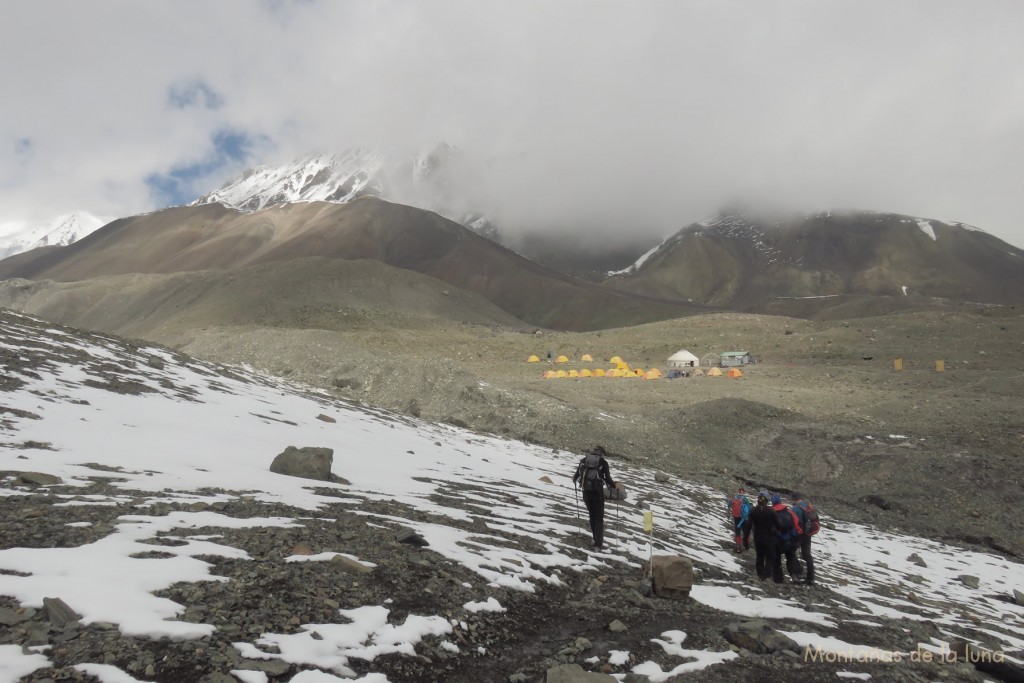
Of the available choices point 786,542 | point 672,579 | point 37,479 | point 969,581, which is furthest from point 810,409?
point 37,479

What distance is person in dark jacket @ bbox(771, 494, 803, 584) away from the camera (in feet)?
36.7

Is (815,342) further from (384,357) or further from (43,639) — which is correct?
(43,639)

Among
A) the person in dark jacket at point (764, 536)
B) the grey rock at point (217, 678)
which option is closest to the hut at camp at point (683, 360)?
the person in dark jacket at point (764, 536)

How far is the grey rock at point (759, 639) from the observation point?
22.5 ft

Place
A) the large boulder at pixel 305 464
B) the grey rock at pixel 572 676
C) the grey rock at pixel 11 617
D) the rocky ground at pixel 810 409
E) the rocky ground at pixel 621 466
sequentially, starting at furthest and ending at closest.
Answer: the rocky ground at pixel 810 409 → the large boulder at pixel 305 464 → the rocky ground at pixel 621 466 → the grey rock at pixel 572 676 → the grey rock at pixel 11 617

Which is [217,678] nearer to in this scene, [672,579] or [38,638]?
[38,638]

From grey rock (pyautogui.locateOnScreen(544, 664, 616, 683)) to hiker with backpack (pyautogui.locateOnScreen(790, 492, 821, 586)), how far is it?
25.8ft

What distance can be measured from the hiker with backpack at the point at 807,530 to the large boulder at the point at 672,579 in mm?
4141

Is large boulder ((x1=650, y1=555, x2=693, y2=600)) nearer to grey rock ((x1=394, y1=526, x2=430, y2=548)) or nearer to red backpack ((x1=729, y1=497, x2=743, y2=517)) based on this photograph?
grey rock ((x1=394, y1=526, x2=430, y2=548))

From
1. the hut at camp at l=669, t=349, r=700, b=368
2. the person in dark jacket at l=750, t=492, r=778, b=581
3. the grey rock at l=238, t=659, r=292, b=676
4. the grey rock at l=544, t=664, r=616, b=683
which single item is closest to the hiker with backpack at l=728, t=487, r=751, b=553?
the person in dark jacket at l=750, t=492, r=778, b=581

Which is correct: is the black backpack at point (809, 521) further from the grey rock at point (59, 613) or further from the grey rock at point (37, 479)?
the grey rock at point (37, 479)

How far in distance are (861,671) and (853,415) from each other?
29.2 metres

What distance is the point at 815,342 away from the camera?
58438 millimetres

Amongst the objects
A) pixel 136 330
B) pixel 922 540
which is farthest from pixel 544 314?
pixel 922 540
